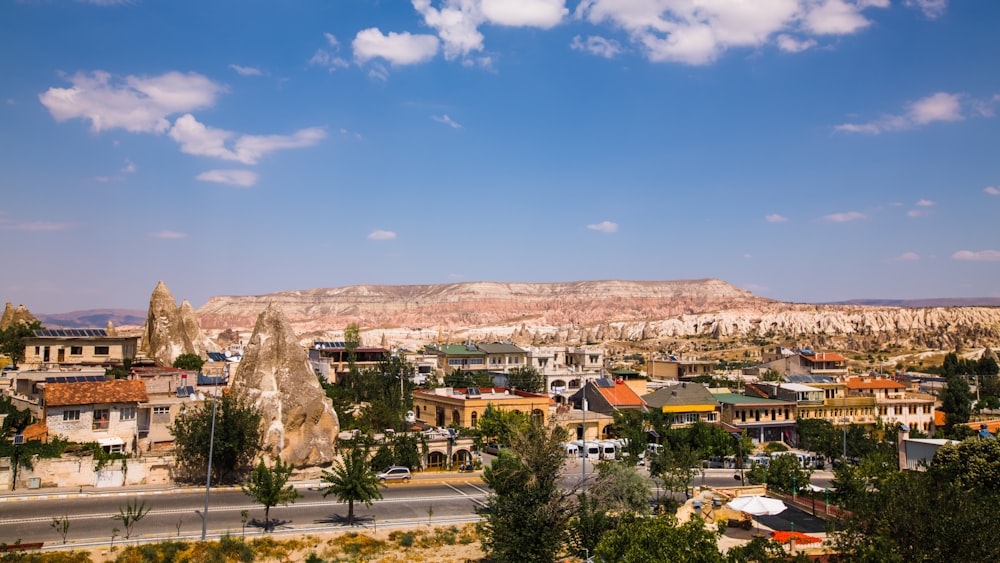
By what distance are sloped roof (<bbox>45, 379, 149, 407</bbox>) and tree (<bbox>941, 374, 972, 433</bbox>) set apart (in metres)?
66.5

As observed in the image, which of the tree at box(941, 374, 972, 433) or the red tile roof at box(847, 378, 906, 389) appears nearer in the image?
the tree at box(941, 374, 972, 433)

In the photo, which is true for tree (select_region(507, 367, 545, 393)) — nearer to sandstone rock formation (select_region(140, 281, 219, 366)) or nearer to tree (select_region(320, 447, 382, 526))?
sandstone rock formation (select_region(140, 281, 219, 366))

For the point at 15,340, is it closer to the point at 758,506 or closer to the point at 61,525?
the point at 61,525

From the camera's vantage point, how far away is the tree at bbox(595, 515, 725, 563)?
2302cm

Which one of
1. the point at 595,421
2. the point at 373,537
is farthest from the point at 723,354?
the point at 373,537

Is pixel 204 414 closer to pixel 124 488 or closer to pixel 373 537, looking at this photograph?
pixel 124 488

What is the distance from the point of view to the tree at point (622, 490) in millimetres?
33188

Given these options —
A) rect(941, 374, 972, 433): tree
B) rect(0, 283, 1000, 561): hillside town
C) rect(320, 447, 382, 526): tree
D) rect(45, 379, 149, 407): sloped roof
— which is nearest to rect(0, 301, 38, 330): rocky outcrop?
rect(0, 283, 1000, 561): hillside town

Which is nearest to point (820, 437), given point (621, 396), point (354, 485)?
point (621, 396)

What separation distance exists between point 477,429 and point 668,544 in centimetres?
3199

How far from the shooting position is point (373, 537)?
31.9 m

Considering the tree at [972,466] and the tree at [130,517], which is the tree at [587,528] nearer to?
the tree at [972,466]

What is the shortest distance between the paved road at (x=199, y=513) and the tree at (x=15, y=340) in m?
28.8

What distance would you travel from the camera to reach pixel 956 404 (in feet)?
229
